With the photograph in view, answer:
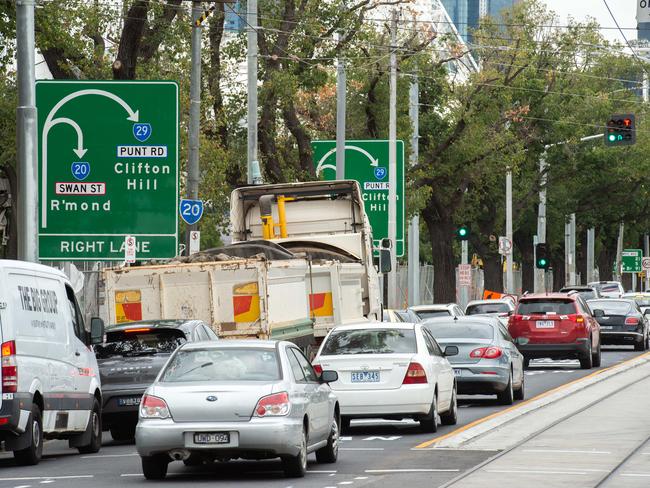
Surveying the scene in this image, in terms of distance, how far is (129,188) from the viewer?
27359 mm

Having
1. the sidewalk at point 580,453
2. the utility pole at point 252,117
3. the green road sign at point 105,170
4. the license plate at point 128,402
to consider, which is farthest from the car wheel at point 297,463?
the utility pole at point 252,117

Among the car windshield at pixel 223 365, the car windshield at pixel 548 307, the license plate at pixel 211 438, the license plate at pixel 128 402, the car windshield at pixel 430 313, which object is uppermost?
the car windshield at pixel 223 365

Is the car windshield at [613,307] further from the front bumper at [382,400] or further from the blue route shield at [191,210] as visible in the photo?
the front bumper at [382,400]

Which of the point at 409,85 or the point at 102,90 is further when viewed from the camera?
the point at 409,85

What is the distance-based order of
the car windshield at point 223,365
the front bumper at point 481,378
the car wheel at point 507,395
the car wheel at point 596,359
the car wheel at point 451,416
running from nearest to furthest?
1. the car windshield at point 223,365
2. the car wheel at point 451,416
3. the front bumper at point 481,378
4. the car wheel at point 507,395
5. the car wheel at point 596,359

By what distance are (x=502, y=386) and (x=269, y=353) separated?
10058 millimetres

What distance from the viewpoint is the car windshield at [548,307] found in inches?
1430

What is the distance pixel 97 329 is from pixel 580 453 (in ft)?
19.2

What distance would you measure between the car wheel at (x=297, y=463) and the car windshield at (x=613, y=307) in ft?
103

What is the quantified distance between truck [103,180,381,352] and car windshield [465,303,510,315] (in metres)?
11.1

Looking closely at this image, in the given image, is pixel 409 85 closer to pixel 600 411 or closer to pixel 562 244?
pixel 600 411

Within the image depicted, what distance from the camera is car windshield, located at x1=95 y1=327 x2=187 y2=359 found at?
799 inches

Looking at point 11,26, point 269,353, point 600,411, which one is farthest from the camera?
point 11,26

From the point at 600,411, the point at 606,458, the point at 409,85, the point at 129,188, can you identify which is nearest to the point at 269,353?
the point at 606,458
